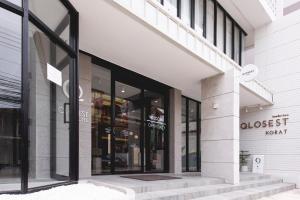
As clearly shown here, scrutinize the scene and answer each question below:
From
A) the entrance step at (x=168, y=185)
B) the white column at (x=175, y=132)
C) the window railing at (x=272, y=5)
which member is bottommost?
the entrance step at (x=168, y=185)

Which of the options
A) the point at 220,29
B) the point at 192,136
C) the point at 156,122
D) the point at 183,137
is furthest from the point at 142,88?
the point at 220,29

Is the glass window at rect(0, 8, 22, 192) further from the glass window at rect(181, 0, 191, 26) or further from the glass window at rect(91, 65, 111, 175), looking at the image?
the glass window at rect(181, 0, 191, 26)

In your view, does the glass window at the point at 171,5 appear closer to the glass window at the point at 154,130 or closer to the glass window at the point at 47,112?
the glass window at the point at 154,130

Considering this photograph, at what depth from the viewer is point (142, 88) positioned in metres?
8.68

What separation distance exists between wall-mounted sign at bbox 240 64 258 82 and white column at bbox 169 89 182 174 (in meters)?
2.32

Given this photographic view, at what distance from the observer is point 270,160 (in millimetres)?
10539

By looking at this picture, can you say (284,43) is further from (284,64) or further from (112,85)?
(112,85)

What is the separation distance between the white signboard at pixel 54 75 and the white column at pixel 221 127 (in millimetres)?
4464

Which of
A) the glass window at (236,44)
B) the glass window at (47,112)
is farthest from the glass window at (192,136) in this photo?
the glass window at (47,112)

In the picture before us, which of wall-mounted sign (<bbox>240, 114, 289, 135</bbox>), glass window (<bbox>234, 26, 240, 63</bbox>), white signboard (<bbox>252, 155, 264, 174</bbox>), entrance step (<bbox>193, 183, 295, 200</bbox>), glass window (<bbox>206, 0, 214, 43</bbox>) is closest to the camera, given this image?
entrance step (<bbox>193, 183, 295, 200</bbox>)

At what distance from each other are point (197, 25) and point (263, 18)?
4098 mm

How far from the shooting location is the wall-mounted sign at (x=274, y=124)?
33.7 ft

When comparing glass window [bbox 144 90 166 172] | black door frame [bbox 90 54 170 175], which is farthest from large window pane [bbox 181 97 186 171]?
glass window [bbox 144 90 166 172]

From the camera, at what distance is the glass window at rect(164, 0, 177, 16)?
22.9 ft
